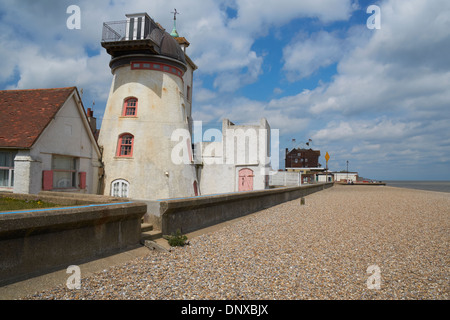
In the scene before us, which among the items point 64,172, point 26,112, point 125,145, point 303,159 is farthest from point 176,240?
point 303,159

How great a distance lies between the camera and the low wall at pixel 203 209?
780 cm

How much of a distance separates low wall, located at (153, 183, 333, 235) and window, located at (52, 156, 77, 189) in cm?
835

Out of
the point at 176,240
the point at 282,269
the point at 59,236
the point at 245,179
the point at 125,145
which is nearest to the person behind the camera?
the point at 59,236

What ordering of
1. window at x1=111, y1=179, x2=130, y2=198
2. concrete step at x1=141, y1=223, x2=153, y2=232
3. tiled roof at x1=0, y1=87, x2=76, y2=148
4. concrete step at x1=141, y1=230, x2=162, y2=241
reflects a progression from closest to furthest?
concrete step at x1=141, y1=230, x2=162, y2=241 < concrete step at x1=141, y1=223, x2=153, y2=232 < tiled roof at x1=0, y1=87, x2=76, y2=148 < window at x1=111, y1=179, x2=130, y2=198

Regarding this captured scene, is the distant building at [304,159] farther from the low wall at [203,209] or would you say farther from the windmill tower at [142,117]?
the low wall at [203,209]

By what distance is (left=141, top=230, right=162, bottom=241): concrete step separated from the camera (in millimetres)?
7129

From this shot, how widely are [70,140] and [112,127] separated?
3.73 m

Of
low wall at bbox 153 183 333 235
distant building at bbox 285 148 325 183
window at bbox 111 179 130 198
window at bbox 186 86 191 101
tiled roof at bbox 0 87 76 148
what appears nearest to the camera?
low wall at bbox 153 183 333 235

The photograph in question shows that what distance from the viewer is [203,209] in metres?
9.65

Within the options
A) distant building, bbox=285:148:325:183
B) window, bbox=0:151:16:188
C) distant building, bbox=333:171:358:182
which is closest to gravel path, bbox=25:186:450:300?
window, bbox=0:151:16:188

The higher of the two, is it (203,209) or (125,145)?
(125,145)

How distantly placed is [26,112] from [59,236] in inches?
442

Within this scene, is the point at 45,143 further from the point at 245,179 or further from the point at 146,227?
the point at 245,179

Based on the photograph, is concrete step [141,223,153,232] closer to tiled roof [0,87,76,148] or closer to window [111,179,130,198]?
tiled roof [0,87,76,148]
